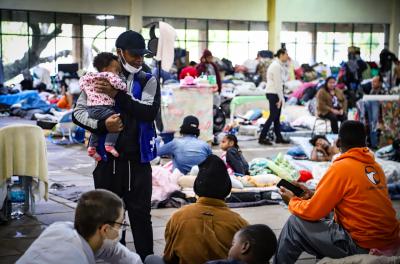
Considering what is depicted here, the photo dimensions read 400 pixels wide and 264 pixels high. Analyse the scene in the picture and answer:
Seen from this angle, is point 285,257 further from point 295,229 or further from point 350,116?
point 350,116

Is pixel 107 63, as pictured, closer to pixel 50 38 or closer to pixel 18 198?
pixel 18 198

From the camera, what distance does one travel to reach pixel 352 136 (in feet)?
19.0

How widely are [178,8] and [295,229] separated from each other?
2720 cm

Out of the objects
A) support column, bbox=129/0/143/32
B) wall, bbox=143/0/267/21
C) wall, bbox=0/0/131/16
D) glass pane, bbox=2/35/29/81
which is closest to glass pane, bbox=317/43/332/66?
wall, bbox=143/0/267/21

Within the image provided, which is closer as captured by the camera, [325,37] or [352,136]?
[352,136]

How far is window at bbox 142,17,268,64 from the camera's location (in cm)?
3347

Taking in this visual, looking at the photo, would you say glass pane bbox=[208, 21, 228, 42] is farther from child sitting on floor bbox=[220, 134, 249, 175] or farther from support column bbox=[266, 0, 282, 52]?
child sitting on floor bbox=[220, 134, 249, 175]

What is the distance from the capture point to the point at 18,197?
8.91 metres

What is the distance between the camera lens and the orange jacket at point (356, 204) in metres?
5.57

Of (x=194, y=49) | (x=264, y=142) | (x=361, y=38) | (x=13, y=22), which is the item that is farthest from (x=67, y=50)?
(x=264, y=142)

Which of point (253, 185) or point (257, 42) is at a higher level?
point (257, 42)

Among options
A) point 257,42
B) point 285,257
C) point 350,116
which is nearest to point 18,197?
point 285,257

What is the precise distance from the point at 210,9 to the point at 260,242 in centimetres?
2932

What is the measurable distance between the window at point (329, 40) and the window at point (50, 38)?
25.8ft
